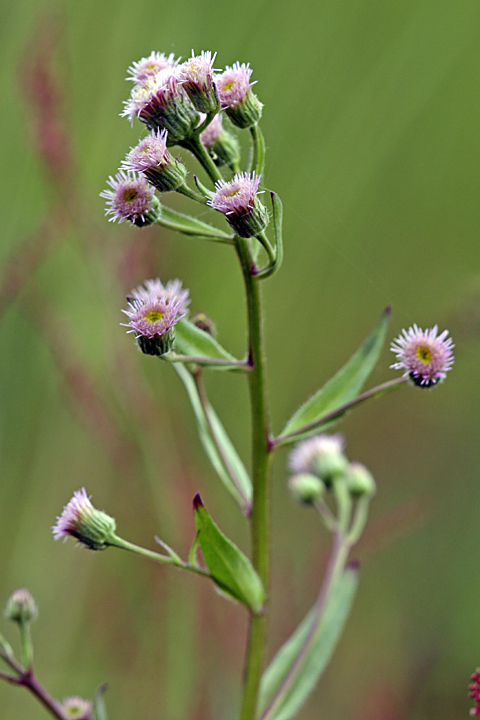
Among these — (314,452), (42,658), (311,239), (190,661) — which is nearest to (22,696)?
(42,658)

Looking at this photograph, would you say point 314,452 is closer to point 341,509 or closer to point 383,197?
point 341,509

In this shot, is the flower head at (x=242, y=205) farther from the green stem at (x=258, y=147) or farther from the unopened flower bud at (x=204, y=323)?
the unopened flower bud at (x=204, y=323)

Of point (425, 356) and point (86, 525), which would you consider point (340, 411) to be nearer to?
point (425, 356)

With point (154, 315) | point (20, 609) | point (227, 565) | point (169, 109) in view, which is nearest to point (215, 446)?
point (227, 565)

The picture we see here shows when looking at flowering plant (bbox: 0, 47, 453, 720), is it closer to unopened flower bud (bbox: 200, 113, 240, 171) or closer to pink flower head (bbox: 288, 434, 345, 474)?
unopened flower bud (bbox: 200, 113, 240, 171)

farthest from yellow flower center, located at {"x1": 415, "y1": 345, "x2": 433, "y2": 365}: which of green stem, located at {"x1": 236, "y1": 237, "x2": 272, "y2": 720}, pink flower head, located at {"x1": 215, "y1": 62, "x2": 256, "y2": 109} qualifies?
pink flower head, located at {"x1": 215, "y1": 62, "x2": 256, "y2": 109}
